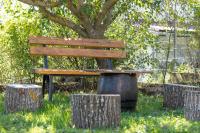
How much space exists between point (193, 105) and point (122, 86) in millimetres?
1392

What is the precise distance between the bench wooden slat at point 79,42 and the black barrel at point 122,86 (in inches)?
89.7

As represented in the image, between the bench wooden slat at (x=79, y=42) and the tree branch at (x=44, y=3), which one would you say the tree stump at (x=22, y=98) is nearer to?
the bench wooden slat at (x=79, y=42)

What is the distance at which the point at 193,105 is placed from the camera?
23.4 feet

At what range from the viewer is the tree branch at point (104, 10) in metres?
10.8

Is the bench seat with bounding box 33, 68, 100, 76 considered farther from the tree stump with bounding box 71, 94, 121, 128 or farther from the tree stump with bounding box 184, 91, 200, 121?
the tree stump with bounding box 71, 94, 121, 128

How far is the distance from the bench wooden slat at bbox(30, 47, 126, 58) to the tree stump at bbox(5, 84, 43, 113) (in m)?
2.06

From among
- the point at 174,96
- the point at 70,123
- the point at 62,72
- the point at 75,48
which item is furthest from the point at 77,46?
the point at 70,123

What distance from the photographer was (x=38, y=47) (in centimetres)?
992

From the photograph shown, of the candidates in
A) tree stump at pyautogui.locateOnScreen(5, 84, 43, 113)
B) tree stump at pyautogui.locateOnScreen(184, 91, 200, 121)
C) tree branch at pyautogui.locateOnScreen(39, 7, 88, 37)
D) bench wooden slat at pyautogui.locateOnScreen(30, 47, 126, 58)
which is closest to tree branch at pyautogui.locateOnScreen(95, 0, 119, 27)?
tree branch at pyautogui.locateOnScreen(39, 7, 88, 37)

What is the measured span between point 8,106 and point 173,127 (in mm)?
2847

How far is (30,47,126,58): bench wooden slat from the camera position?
390 inches

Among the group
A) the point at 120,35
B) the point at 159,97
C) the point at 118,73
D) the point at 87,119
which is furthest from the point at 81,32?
the point at 87,119

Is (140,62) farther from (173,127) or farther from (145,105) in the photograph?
(173,127)

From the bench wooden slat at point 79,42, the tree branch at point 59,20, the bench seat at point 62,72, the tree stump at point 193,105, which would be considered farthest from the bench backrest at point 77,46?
the tree stump at point 193,105
